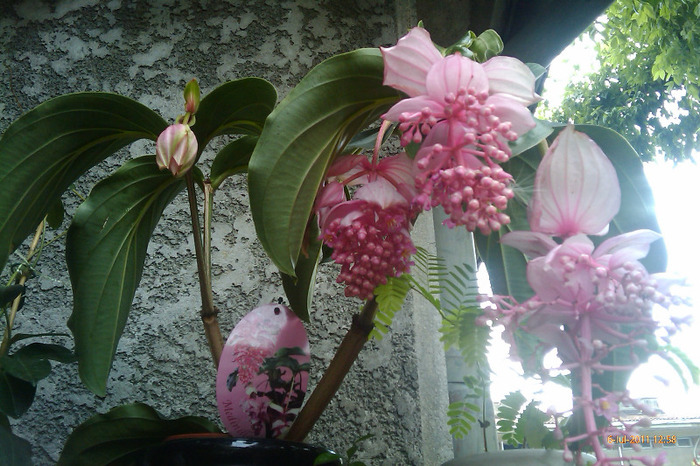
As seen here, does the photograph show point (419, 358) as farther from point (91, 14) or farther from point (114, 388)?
point (91, 14)

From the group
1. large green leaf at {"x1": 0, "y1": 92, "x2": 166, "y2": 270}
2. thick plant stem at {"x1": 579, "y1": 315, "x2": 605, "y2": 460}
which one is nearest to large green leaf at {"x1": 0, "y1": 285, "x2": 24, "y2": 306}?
large green leaf at {"x1": 0, "y1": 92, "x2": 166, "y2": 270}

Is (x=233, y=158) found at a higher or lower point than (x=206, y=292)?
higher

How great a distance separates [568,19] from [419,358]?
66 cm

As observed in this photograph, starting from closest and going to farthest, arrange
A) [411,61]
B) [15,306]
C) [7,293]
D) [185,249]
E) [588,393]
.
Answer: [588,393] < [411,61] < [7,293] < [15,306] < [185,249]

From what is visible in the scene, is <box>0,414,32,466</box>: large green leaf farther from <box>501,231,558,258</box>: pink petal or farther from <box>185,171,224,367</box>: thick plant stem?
<box>501,231,558,258</box>: pink petal

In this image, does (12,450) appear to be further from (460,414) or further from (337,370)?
(460,414)

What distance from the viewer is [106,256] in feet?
2.40

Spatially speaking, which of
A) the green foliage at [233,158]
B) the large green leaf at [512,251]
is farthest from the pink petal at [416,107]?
the green foliage at [233,158]

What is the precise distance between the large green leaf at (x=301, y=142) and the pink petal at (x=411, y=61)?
0.18ft

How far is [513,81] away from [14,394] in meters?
0.70

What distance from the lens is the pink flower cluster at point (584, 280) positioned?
0.37 meters

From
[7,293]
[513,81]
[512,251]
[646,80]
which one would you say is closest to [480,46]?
[513,81]

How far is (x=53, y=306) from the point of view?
106cm

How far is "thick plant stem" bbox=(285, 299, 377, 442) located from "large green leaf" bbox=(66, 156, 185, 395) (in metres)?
0.24
